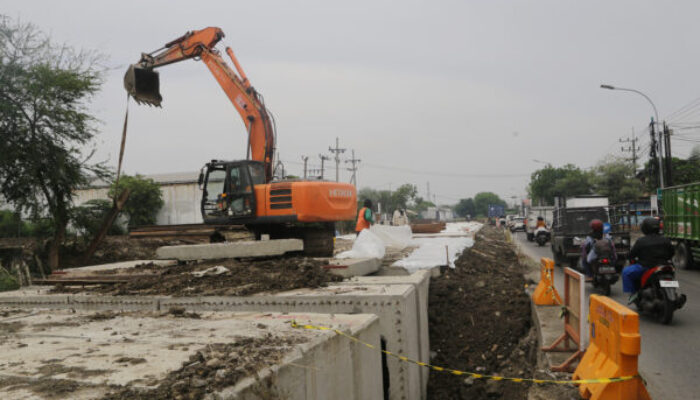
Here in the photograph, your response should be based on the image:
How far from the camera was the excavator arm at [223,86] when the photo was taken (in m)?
10.5

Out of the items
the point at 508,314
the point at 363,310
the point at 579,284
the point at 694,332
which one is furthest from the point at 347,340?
the point at 694,332

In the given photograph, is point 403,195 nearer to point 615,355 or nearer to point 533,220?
point 533,220

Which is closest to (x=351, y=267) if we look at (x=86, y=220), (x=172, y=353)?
(x=172, y=353)

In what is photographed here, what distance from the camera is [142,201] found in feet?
100

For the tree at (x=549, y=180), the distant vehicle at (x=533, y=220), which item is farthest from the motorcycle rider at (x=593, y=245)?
the tree at (x=549, y=180)

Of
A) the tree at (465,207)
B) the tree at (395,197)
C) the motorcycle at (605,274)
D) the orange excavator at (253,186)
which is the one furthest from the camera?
the tree at (465,207)

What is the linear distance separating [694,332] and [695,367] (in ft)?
6.09

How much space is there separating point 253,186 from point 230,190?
46 cm

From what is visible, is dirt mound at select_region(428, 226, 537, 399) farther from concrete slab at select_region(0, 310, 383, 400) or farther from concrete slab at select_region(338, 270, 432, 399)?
concrete slab at select_region(0, 310, 383, 400)

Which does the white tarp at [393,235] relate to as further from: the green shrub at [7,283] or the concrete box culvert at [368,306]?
the green shrub at [7,283]

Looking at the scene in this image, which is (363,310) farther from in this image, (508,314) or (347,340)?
(508,314)

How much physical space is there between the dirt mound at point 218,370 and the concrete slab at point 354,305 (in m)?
2.09

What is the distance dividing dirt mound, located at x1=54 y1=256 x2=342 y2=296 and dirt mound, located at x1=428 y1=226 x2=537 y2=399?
2.07 m

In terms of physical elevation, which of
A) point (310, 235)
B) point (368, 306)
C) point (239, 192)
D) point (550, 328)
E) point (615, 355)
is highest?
point (239, 192)
